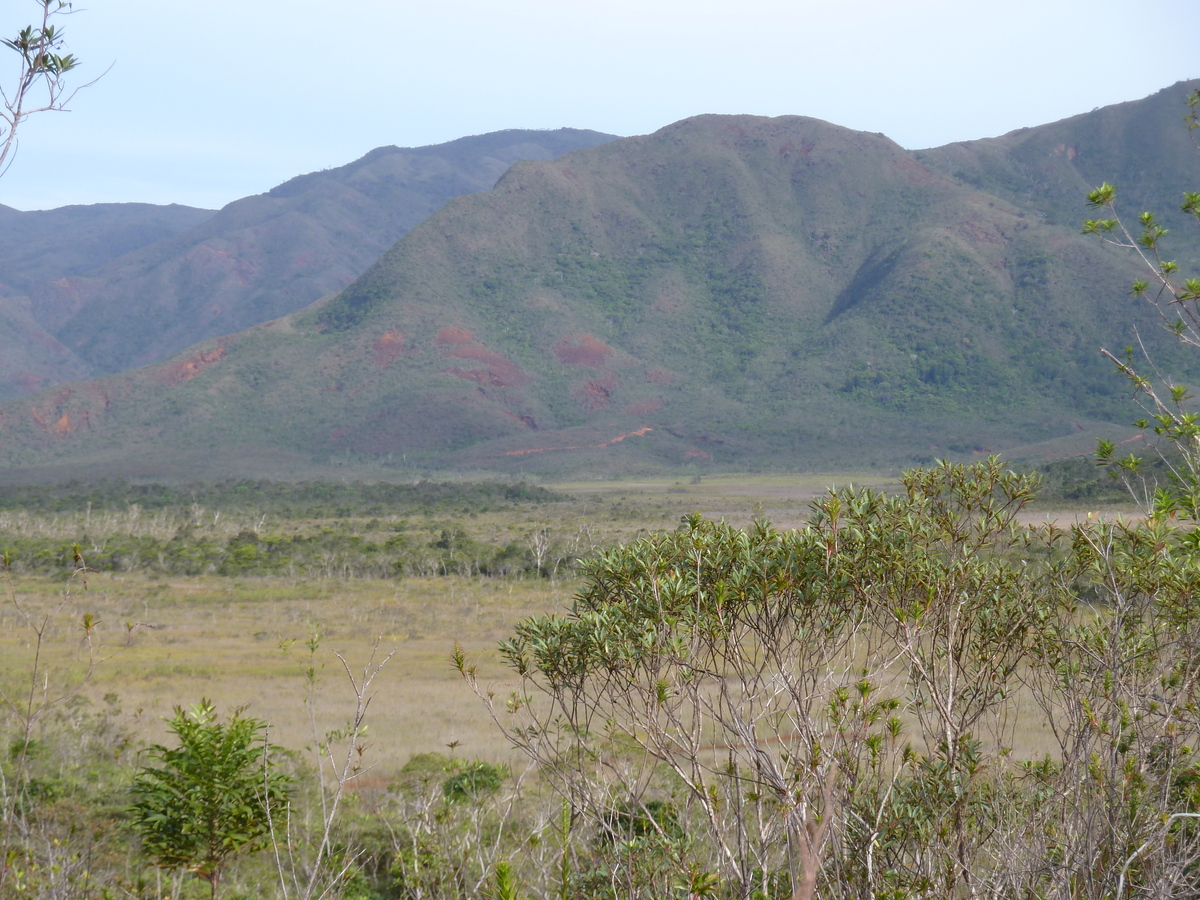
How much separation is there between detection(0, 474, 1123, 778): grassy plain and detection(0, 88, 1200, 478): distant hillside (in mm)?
43422

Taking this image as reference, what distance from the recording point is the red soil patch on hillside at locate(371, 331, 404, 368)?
94.3 metres

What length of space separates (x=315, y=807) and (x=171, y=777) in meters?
2.79

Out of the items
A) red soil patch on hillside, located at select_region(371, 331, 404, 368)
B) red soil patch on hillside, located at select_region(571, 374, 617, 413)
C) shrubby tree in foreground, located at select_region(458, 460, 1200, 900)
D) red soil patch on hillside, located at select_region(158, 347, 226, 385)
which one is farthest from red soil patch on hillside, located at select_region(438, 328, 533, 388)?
shrubby tree in foreground, located at select_region(458, 460, 1200, 900)

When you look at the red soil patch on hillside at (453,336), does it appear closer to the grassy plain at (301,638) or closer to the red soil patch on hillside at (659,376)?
the red soil patch on hillside at (659,376)

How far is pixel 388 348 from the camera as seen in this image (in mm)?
94812

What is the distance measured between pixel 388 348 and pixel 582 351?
66.3ft

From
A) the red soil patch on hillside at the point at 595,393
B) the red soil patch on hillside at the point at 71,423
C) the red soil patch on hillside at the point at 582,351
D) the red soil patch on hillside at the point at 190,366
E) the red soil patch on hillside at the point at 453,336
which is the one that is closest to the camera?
the red soil patch on hillside at the point at 71,423

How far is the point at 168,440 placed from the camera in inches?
3250

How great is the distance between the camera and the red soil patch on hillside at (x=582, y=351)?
326ft

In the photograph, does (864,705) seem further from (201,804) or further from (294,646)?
(294,646)

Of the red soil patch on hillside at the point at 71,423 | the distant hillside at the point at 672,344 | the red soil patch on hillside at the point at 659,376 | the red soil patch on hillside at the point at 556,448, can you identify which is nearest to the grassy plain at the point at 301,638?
the red soil patch on hillside at the point at 556,448

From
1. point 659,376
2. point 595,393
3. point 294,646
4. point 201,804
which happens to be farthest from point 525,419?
point 201,804

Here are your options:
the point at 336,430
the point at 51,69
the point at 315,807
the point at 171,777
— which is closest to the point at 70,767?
the point at 315,807

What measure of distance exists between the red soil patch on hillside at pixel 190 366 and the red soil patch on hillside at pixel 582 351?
3462 cm
